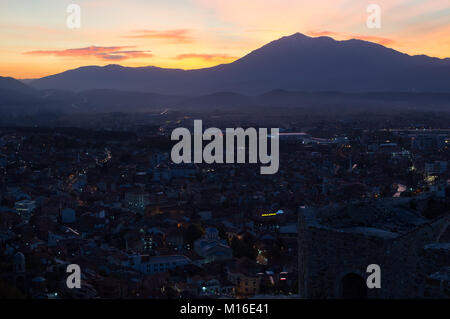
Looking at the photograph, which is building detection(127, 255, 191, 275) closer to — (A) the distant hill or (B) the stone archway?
(B) the stone archway

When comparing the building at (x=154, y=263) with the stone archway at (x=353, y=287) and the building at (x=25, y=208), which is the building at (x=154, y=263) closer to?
the building at (x=25, y=208)

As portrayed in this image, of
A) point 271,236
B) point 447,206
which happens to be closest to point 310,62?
point 271,236

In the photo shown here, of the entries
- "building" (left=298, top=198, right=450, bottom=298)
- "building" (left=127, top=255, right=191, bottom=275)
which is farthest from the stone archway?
"building" (left=127, top=255, right=191, bottom=275)

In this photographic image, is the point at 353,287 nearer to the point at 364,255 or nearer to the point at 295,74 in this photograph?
the point at 364,255

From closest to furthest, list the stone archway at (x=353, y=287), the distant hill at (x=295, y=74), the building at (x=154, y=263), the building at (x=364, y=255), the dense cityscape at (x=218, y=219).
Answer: the building at (x=364, y=255) → the stone archway at (x=353, y=287) → the dense cityscape at (x=218, y=219) → the building at (x=154, y=263) → the distant hill at (x=295, y=74)

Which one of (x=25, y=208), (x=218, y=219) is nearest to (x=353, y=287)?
(x=218, y=219)

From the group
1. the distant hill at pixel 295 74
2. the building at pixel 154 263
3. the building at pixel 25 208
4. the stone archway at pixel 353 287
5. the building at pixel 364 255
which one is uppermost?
the distant hill at pixel 295 74

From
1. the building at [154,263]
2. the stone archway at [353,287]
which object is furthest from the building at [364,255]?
the building at [154,263]
